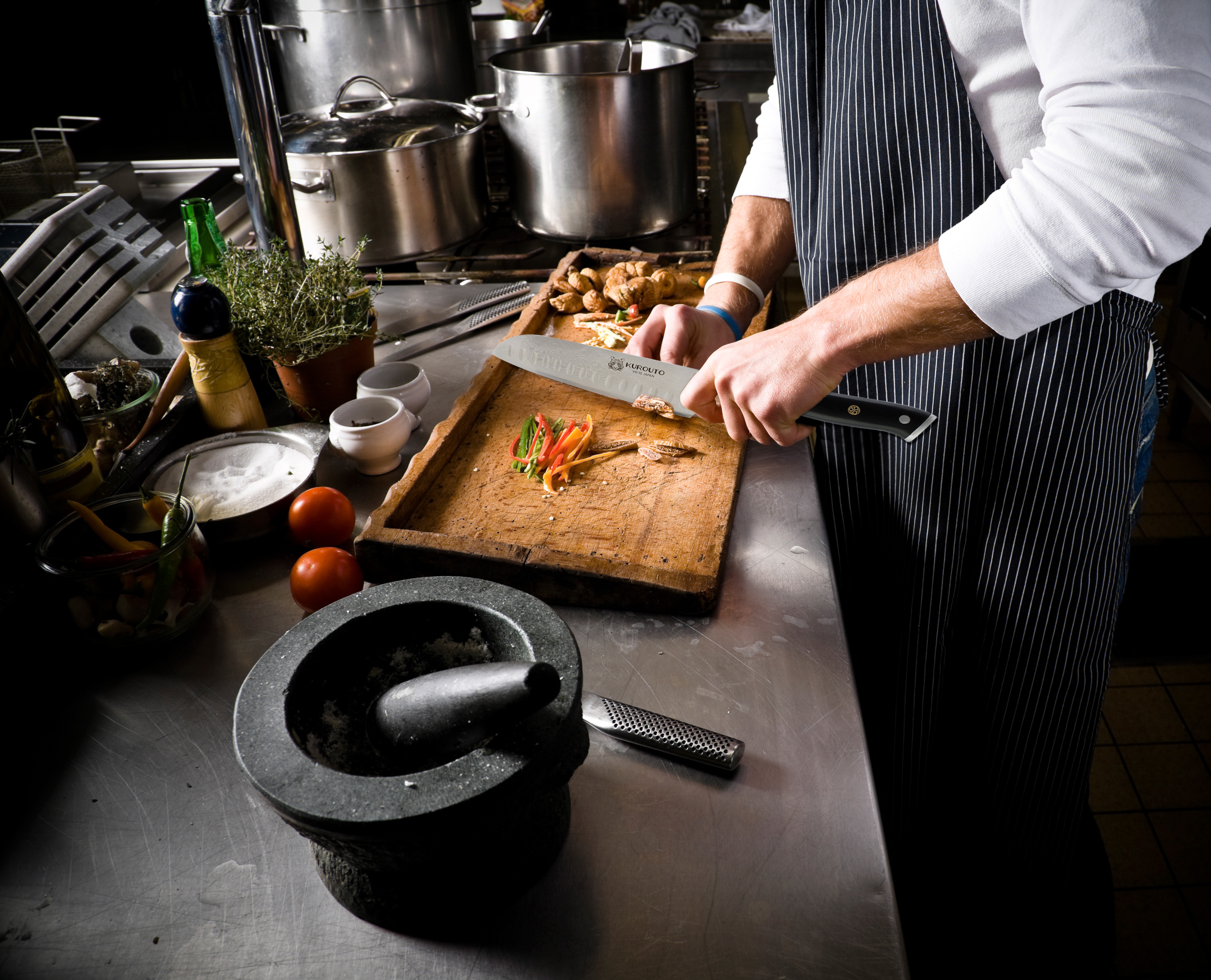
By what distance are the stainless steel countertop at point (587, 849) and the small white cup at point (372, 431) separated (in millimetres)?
322

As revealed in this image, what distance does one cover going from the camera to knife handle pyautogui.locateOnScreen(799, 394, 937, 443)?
111 cm

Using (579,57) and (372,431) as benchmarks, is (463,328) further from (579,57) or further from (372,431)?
(579,57)

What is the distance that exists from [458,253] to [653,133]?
1.83 ft

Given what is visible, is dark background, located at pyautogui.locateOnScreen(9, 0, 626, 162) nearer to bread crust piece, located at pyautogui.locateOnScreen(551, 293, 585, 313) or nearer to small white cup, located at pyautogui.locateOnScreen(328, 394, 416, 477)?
bread crust piece, located at pyautogui.locateOnScreen(551, 293, 585, 313)

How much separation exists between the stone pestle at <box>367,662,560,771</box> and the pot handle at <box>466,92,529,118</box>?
1.57 metres

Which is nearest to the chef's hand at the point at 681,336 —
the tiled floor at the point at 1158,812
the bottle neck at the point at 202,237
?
the bottle neck at the point at 202,237

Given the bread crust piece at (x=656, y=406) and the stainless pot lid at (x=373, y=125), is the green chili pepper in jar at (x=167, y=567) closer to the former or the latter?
the bread crust piece at (x=656, y=406)

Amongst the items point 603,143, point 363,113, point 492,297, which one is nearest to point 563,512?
point 492,297

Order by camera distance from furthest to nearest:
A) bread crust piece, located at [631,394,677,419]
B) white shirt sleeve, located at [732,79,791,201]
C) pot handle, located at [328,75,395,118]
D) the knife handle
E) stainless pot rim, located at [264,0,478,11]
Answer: stainless pot rim, located at [264,0,478,11] → pot handle, located at [328,75,395,118] → white shirt sleeve, located at [732,79,791,201] → bread crust piece, located at [631,394,677,419] → the knife handle

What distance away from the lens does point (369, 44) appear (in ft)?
7.79

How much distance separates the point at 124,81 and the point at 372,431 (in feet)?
6.87

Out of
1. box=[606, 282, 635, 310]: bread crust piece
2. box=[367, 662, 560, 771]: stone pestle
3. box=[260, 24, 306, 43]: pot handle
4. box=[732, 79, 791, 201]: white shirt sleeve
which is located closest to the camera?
box=[367, 662, 560, 771]: stone pestle

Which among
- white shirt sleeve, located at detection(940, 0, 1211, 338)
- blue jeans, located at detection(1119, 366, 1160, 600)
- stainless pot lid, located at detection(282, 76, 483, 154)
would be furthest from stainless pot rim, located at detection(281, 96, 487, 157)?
blue jeans, located at detection(1119, 366, 1160, 600)

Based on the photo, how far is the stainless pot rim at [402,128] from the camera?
71.4 inches
